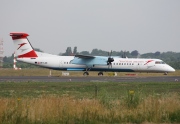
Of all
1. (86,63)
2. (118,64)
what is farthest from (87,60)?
(118,64)

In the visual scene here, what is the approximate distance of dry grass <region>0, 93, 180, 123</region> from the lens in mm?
14836

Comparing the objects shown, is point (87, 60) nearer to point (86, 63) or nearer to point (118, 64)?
point (86, 63)

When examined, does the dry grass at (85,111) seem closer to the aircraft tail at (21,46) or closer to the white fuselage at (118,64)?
the white fuselage at (118,64)

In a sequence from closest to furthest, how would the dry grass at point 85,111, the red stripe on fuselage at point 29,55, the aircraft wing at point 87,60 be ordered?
the dry grass at point 85,111 < the red stripe on fuselage at point 29,55 < the aircraft wing at point 87,60

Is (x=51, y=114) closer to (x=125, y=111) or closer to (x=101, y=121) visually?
(x=101, y=121)

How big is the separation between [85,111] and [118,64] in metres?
44.1

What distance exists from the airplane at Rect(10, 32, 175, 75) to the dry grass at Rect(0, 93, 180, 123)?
42290mm

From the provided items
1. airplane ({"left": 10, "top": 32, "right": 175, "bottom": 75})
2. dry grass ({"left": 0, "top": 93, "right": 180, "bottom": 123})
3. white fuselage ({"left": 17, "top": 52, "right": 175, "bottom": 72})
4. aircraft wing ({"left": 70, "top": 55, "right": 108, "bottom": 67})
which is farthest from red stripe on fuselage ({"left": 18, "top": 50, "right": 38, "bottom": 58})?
dry grass ({"left": 0, "top": 93, "right": 180, "bottom": 123})

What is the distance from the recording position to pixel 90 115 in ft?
50.4

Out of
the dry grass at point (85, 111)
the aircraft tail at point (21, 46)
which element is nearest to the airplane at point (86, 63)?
the aircraft tail at point (21, 46)

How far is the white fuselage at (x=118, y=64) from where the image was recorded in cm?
5919

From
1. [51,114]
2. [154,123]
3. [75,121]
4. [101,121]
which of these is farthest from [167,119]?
[51,114]

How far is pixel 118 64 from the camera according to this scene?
59531 mm

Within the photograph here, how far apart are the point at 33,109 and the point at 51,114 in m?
0.85
